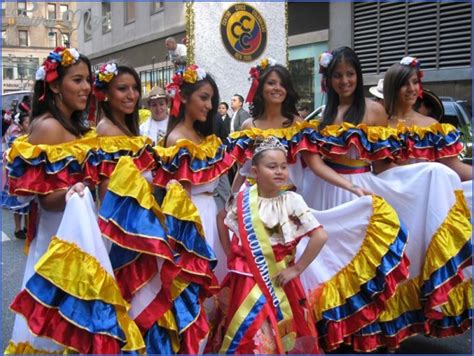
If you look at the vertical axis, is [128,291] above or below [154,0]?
below

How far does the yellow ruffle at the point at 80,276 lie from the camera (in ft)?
9.61

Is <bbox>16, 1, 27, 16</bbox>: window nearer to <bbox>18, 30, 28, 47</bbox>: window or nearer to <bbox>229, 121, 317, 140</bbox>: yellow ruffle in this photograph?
<bbox>18, 30, 28, 47</bbox>: window

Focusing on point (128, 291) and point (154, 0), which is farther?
point (154, 0)

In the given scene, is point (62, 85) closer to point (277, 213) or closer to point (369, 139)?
point (277, 213)

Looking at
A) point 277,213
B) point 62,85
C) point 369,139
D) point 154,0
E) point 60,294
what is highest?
point 154,0

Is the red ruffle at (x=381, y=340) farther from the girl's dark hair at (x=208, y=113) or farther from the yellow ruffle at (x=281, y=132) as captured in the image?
the girl's dark hair at (x=208, y=113)

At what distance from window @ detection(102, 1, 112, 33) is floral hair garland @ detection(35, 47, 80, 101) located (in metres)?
27.4

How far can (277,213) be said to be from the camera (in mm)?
3365

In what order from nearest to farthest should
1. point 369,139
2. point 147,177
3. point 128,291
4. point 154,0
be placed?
point 128,291
point 147,177
point 369,139
point 154,0

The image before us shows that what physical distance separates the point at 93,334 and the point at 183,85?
1.77 m

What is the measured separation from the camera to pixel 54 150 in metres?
3.26

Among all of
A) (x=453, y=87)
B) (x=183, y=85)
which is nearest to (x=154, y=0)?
(x=453, y=87)

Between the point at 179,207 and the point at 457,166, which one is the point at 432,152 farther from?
the point at 179,207

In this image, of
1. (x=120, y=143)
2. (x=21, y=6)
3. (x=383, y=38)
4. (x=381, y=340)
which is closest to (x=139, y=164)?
(x=120, y=143)
